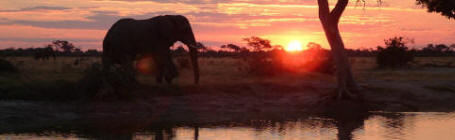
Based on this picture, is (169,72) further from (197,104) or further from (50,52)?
(50,52)

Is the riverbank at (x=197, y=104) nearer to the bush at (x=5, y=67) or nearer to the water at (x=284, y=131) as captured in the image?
the water at (x=284, y=131)

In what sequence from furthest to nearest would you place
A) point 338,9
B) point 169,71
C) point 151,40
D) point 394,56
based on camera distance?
point 394,56 → point 151,40 → point 169,71 → point 338,9

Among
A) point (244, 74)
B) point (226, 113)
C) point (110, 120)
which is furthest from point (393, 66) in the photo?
point (110, 120)

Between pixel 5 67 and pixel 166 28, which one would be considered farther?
pixel 5 67

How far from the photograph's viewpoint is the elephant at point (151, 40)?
18641 mm

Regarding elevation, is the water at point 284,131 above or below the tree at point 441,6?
below

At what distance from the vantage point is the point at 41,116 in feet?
45.4

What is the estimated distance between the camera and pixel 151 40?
18719 mm

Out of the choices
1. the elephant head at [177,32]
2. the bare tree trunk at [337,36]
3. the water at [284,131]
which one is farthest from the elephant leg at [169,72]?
the water at [284,131]

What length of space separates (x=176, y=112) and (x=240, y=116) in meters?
1.56

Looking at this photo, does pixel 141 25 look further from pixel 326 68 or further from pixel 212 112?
pixel 326 68

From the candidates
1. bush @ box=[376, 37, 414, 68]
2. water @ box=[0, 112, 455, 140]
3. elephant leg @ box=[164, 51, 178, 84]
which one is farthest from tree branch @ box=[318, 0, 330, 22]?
bush @ box=[376, 37, 414, 68]

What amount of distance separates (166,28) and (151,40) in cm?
57

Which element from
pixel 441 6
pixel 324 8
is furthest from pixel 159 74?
pixel 441 6
